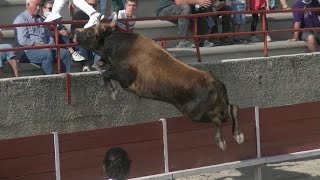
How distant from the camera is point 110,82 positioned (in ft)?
18.7

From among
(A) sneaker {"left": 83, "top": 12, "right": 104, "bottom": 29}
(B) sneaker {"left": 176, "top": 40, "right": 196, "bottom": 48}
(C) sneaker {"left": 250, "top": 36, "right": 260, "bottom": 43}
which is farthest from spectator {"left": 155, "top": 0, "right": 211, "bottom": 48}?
(A) sneaker {"left": 83, "top": 12, "right": 104, "bottom": 29}

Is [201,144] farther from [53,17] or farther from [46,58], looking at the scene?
[53,17]

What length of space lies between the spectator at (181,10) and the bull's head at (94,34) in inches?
150

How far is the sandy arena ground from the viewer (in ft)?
28.1

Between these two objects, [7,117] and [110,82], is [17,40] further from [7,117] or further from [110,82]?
[110,82]

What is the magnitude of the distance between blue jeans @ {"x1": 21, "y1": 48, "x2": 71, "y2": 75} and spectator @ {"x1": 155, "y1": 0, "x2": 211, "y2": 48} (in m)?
1.90

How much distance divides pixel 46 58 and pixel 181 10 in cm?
212

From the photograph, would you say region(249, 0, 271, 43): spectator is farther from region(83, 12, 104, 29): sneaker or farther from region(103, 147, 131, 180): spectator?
region(103, 147, 131, 180): spectator

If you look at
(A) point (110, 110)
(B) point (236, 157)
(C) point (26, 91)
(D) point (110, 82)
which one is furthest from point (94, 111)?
(D) point (110, 82)

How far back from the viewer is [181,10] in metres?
9.31

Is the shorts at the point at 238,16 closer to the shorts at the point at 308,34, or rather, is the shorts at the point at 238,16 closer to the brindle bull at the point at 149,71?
the shorts at the point at 308,34

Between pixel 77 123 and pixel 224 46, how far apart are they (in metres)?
2.70

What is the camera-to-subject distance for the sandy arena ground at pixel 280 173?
8570 millimetres

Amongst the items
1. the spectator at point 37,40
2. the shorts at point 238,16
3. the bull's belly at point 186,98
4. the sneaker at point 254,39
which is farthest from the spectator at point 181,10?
the bull's belly at point 186,98
